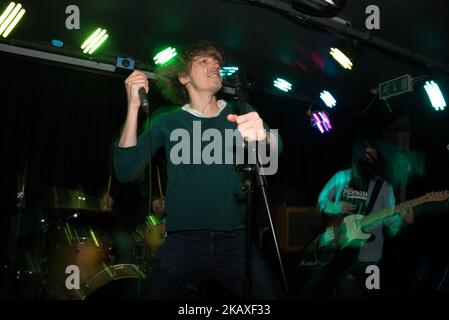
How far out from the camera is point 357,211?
453cm

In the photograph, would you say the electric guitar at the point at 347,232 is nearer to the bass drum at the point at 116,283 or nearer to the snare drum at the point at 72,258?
the bass drum at the point at 116,283

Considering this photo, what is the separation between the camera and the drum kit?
334 cm

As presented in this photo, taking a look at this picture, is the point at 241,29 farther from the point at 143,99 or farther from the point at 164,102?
the point at 143,99

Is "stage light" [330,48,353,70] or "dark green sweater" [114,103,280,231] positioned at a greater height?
"stage light" [330,48,353,70]

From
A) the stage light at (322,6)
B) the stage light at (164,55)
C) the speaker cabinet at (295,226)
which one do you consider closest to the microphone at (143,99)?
the stage light at (322,6)

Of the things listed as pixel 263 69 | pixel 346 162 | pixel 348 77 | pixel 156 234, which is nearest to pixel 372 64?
pixel 348 77

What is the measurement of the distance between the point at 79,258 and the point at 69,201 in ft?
2.12

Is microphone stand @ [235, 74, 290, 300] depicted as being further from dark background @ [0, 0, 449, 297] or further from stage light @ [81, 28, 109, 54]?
stage light @ [81, 28, 109, 54]

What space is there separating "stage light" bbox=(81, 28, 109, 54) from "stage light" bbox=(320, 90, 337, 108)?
14.2 feet

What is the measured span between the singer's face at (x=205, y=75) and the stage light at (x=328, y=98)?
5394 millimetres

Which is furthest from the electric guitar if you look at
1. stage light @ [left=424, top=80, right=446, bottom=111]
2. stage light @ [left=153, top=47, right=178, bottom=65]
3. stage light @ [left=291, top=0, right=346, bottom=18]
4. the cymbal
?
stage light @ [left=153, top=47, right=178, bottom=65]

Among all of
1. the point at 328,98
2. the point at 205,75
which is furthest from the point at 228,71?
the point at 328,98

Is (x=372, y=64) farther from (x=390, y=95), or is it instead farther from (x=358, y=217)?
(x=358, y=217)
